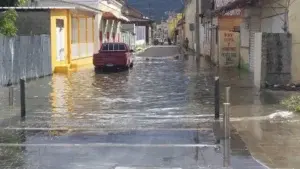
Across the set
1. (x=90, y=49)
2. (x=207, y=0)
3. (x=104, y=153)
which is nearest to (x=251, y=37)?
(x=90, y=49)

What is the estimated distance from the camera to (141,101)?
17.2 metres

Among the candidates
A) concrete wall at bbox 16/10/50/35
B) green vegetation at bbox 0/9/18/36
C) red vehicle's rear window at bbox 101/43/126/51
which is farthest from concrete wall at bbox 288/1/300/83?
red vehicle's rear window at bbox 101/43/126/51

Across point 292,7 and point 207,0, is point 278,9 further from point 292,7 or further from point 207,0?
point 207,0

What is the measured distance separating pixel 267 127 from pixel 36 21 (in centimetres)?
2101

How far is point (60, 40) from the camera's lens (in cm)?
3272

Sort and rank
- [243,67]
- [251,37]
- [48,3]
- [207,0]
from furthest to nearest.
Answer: [207,0], [48,3], [243,67], [251,37]

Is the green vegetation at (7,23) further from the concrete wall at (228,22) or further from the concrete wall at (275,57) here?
the concrete wall at (228,22)

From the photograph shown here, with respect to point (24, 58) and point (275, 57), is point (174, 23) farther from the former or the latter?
point (275, 57)

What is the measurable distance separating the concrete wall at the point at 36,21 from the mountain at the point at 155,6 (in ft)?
354

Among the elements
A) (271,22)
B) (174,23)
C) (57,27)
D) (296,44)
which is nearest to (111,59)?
(57,27)

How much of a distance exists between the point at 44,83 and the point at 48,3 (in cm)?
1557

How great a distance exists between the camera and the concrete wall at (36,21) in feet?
101

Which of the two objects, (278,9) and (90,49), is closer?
(278,9)

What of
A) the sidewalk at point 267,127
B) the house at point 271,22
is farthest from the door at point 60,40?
the sidewalk at point 267,127
